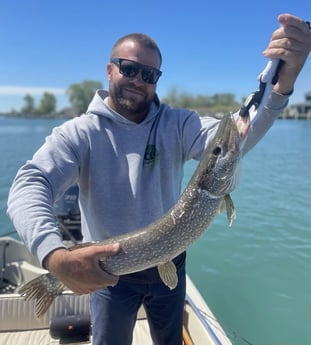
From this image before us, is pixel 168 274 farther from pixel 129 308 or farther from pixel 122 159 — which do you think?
pixel 122 159

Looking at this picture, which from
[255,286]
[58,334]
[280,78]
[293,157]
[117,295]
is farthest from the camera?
[293,157]

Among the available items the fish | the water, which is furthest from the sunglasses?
the water

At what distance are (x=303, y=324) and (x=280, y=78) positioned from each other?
4.46 metres

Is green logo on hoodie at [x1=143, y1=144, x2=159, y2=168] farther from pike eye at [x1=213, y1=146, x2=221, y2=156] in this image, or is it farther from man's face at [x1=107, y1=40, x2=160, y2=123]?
pike eye at [x1=213, y1=146, x2=221, y2=156]

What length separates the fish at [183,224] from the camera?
1.73m

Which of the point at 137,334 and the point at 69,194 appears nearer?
the point at 137,334

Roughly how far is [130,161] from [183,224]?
0.49 meters

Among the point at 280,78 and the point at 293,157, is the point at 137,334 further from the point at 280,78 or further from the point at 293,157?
the point at 293,157

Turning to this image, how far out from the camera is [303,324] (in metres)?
5.02

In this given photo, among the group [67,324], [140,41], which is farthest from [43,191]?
[67,324]

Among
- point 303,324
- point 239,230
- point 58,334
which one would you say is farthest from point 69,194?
point 239,230

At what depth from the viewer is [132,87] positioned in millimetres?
2059

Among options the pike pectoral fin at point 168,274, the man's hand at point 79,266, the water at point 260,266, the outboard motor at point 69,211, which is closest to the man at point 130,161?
the pike pectoral fin at point 168,274

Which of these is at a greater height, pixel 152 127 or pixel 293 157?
pixel 152 127
